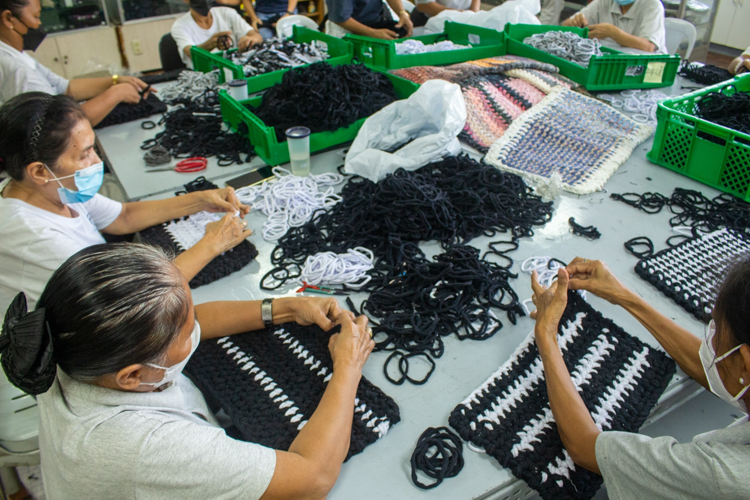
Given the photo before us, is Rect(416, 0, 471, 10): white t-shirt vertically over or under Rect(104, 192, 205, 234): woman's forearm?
over

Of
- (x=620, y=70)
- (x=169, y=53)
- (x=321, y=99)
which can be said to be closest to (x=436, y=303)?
(x=321, y=99)

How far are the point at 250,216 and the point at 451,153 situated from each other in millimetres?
1047

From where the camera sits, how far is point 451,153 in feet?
8.00

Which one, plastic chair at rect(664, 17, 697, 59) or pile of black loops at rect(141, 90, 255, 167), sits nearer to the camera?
pile of black loops at rect(141, 90, 255, 167)

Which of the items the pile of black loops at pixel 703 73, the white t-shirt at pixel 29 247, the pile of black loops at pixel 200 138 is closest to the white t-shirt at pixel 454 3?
the pile of black loops at pixel 703 73

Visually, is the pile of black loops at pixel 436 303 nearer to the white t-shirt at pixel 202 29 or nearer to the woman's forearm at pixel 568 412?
the woman's forearm at pixel 568 412

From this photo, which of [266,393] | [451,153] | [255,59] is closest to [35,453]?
[266,393]

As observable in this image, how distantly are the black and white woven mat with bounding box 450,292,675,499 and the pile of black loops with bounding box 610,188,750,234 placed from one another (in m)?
0.87

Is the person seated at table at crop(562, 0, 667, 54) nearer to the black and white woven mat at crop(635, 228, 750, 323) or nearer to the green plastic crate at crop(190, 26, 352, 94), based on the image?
the green plastic crate at crop(190, 26, 352, 94)

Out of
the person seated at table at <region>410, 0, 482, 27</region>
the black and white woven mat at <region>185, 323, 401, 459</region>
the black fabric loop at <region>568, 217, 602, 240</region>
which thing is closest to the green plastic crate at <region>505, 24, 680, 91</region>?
the black fabric loop at <region>568, 217, 602, 240</region>

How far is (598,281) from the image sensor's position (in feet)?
5.09

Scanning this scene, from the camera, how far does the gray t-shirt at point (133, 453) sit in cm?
87

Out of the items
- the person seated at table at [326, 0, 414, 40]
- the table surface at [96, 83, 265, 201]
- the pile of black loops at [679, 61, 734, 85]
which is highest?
the person seated at table at [326, 0, 414, 40]

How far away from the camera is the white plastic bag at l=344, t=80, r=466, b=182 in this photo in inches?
90.9
